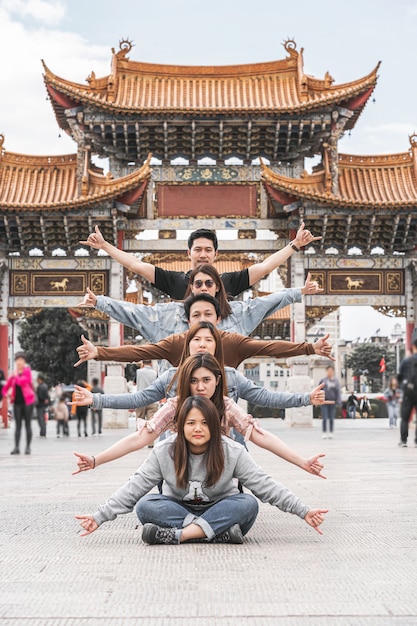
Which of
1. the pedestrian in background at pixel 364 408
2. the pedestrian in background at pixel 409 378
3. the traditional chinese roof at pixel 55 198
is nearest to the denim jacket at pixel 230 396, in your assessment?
the pedestrian in background at pixel 409 378

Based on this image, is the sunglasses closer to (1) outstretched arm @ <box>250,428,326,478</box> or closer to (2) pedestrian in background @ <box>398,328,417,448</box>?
(1) outstretched arm @ <box>250,428,326,478</box>

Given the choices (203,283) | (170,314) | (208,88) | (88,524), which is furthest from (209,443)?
(208,88)

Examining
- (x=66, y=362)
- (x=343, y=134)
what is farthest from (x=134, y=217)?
(x=66, y=362)

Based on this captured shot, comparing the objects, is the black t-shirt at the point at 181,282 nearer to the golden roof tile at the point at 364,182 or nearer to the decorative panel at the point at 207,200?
the golden roof tile at the point at 364,182

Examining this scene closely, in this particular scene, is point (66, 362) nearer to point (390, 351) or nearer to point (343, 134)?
point (343, 134)

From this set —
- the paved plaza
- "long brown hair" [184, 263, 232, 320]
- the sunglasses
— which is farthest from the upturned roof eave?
the sunglasses

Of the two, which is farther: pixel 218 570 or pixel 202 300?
pixel 202 300

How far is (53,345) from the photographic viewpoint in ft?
164

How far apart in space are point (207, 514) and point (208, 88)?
855 inches

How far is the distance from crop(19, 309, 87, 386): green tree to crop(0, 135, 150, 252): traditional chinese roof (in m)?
24.8

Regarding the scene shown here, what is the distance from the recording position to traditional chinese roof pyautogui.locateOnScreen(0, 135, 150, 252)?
23.2 meters

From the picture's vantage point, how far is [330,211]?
77.8 feet

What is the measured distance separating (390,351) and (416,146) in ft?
201

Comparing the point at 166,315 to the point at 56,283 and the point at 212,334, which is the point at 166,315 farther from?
the point at 56,283
